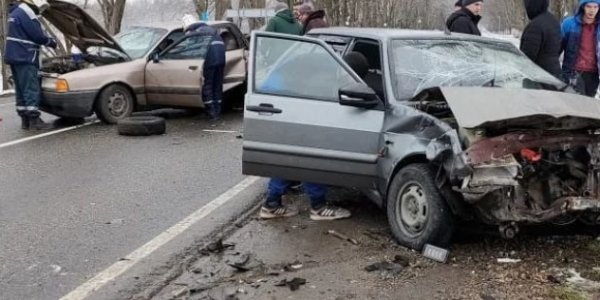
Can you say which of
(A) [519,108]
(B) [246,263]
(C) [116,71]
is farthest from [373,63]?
(C) [116,71]

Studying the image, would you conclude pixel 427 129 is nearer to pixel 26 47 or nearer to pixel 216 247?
pixel 216 247

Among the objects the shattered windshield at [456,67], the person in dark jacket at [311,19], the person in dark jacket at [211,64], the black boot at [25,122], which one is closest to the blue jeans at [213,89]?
the person in dark jacket at [211,64]

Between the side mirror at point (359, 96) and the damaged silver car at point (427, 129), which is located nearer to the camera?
the damaged silver car at point (427, 129)

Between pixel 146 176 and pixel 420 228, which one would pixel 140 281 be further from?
pixel 146 176

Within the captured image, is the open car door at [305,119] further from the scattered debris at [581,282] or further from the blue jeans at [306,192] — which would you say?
the scattered debris at [581,282]

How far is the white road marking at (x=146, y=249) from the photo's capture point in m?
4.08

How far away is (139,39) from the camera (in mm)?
11062

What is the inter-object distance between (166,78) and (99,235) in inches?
220

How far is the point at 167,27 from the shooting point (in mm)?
10977

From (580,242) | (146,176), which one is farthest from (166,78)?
(580,242)

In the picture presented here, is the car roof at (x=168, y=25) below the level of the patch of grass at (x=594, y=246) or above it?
above

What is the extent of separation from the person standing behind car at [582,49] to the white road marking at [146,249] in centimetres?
402

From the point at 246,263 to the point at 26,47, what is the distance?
652cm

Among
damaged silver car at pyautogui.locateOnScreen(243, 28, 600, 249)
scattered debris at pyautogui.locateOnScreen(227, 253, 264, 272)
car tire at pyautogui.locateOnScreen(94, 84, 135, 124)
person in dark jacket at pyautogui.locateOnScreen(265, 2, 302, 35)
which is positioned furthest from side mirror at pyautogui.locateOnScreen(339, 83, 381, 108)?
car tire at pyautogui.locateOnScreen(94, 84, 135, 124)
